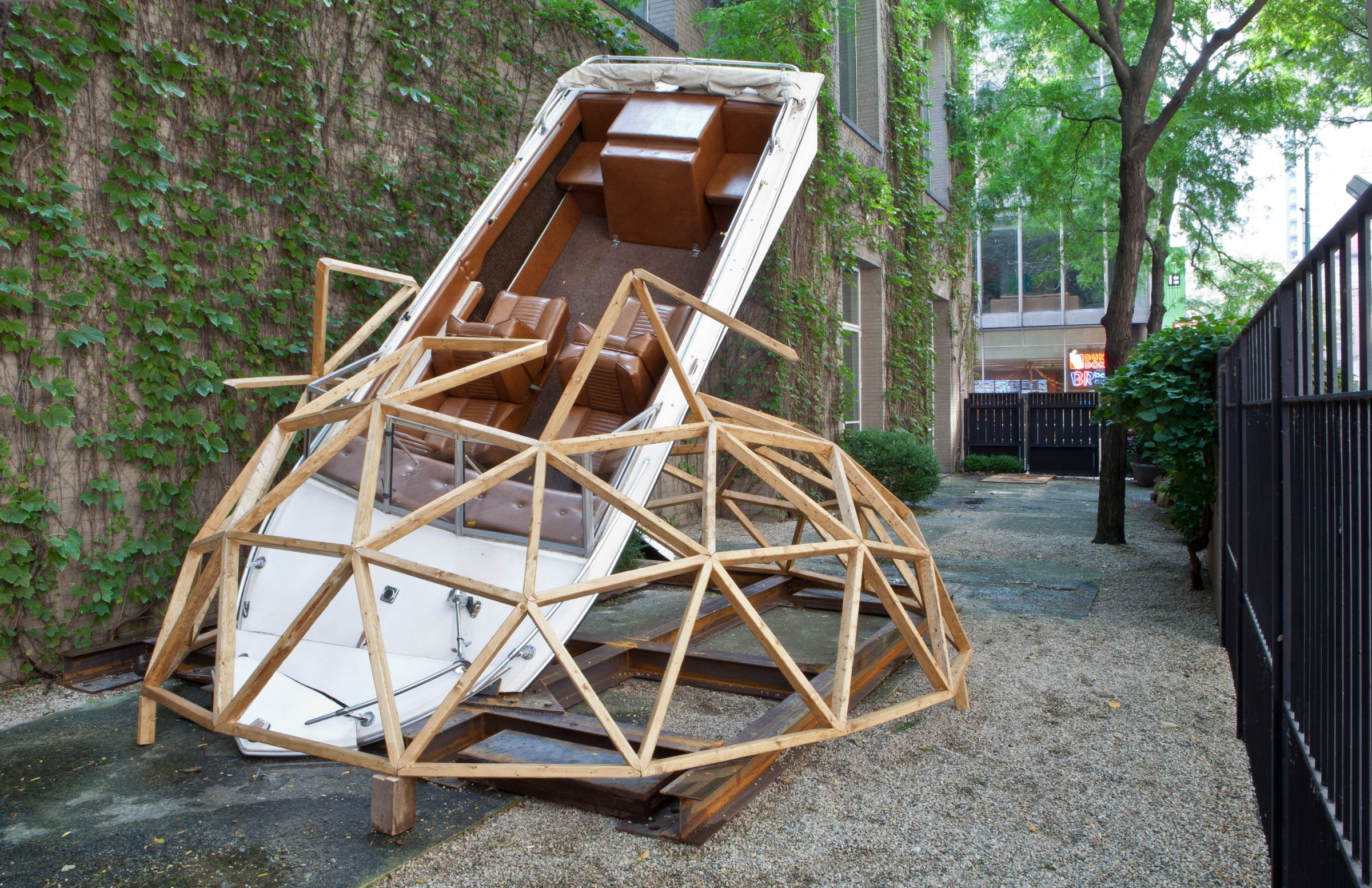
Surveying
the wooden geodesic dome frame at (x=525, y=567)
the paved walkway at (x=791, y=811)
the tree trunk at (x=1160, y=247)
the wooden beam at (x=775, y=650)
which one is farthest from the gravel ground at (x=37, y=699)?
the tree trunk at (x=1160, y=247)

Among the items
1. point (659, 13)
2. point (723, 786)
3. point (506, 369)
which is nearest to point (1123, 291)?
point (659, 13)

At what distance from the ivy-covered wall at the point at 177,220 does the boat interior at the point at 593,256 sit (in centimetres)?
83

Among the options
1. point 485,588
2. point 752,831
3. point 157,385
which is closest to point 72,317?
point 157,385

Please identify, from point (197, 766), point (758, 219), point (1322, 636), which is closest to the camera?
point (1322, 636)

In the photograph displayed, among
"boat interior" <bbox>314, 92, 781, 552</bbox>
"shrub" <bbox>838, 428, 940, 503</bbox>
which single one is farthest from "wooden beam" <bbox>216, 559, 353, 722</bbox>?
"shrub" <bbox>838, 428, 940, 503</bbox>

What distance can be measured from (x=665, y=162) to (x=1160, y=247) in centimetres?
1539

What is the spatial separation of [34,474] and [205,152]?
2212 millimetres

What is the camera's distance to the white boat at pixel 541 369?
406 centimetres

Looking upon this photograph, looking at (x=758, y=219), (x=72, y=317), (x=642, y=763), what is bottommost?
(x=642, y=763)

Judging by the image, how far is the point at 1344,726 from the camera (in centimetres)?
190

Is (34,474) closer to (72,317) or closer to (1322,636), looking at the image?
(72,317)

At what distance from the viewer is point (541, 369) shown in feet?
21.4

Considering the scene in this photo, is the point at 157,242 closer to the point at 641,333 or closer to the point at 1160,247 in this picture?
the point at 641,333

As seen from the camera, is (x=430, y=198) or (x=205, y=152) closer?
(x=205, y=152)
